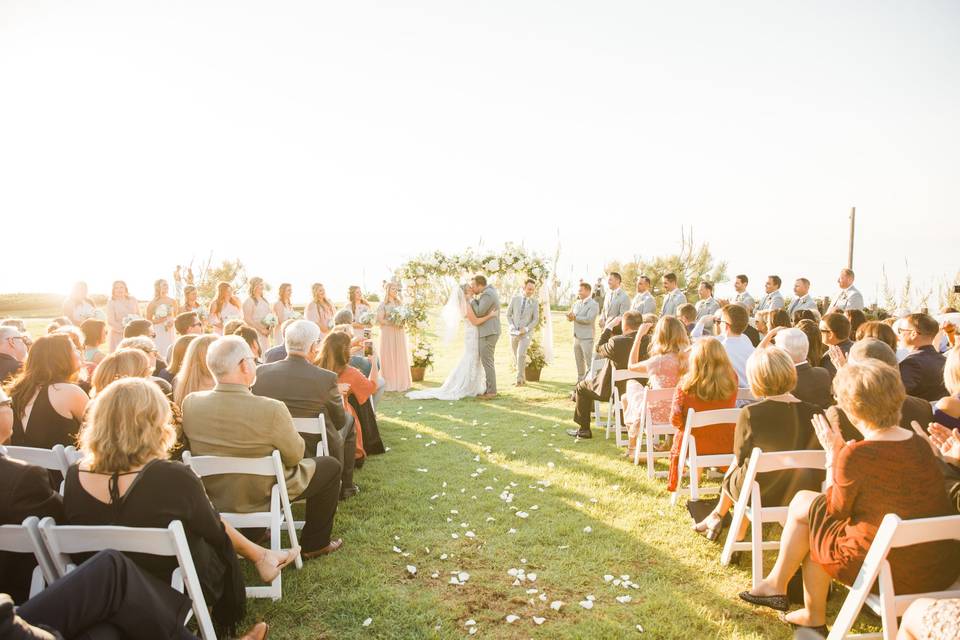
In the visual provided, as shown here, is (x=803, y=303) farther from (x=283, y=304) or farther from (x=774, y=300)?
(x=283, y=304)

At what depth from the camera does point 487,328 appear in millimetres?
11547

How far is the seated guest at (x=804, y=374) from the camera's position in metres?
4.91

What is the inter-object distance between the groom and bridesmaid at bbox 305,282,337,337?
9.49 feet

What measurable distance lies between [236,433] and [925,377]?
5.51m

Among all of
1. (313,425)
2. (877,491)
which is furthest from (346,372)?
(877,491)

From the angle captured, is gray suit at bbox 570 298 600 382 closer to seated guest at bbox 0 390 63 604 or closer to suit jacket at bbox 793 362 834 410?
suit jacket at bbox 793 362 834 410

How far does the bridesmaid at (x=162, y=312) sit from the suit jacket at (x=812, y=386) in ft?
33.1

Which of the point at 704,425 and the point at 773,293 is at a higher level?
the point at 773,293

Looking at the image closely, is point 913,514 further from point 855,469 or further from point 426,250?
point 426,250

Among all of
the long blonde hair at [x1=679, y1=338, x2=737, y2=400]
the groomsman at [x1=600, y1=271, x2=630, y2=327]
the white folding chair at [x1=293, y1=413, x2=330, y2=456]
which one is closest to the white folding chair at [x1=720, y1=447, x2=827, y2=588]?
the long blonde hair at [x1=679, y1=338, x2=737, y2=400]

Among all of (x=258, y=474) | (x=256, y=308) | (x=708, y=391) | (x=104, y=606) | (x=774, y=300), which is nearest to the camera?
(x=104, y=606)

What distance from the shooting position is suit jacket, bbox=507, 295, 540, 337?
12797mm

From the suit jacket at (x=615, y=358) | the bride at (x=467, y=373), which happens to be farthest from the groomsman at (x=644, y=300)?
the suit jacket at (x=615, y=358)

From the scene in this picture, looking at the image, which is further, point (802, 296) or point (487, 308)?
point (802, 296)
